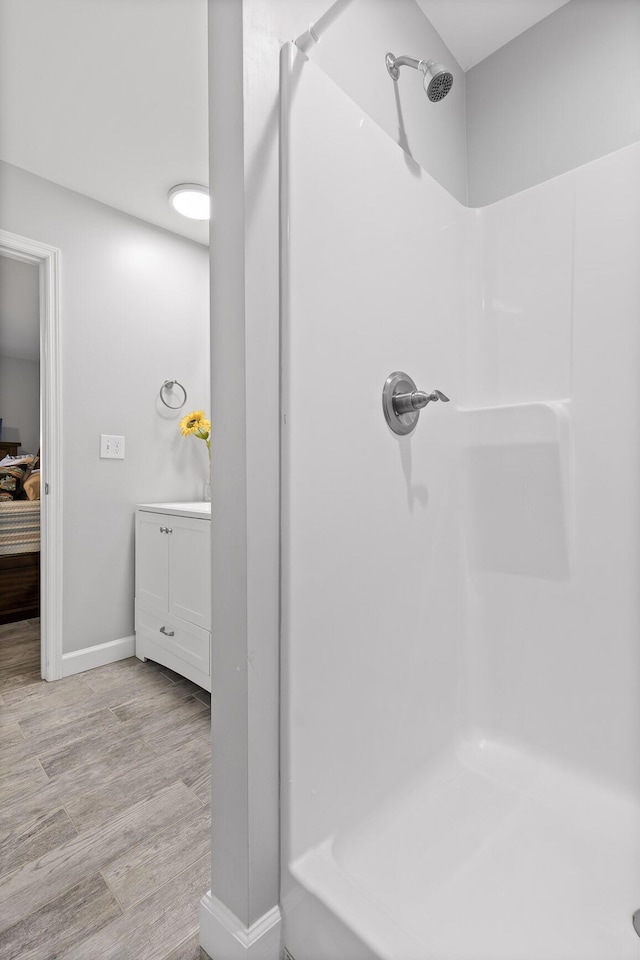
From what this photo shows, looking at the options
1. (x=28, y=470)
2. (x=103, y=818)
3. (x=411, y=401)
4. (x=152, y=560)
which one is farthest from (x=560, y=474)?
(x=28, y=470)

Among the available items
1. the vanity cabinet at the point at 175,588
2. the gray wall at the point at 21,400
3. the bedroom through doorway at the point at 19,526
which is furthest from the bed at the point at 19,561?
the gray wall at the point at 21,400

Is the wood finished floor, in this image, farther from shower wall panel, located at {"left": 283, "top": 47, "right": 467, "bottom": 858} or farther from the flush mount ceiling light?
the flush mount ceiling light

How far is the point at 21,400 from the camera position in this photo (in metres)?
5.29

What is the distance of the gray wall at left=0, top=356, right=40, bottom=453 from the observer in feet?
17.1

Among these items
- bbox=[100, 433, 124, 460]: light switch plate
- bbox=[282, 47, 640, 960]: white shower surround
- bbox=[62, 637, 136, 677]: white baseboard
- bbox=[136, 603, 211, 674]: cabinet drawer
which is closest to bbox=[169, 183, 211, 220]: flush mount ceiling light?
bbox=[100, 433, 124, 460]: light switch plate

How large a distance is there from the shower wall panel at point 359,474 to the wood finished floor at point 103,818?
42 centimetres

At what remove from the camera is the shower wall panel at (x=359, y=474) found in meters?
0.86

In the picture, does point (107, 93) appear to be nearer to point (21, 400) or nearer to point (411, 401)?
point (411, 401)

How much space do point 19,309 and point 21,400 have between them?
175 cm

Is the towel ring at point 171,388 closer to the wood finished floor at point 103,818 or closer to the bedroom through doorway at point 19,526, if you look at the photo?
the bedroom through doorway at point 19,526

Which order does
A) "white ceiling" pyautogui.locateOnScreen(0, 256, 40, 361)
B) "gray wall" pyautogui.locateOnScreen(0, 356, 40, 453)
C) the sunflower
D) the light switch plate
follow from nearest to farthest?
the light switch plate
the sunflower
"white ceiling" pyautogui.locateOnScreen(0, 256, 40, 361)
"gray wall" pyautogui.locateOnScreen(0, 356, 40, 453)

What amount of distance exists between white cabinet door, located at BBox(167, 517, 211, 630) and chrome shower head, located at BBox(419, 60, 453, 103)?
1446mm

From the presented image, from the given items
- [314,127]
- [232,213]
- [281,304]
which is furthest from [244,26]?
[281,304]

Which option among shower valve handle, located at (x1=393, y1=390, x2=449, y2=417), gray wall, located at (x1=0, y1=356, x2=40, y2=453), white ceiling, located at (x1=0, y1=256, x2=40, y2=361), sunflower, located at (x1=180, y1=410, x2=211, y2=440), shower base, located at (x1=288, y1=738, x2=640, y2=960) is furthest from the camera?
gray wall, located at (x1=0, y1=356, x2=40, y2=453)
